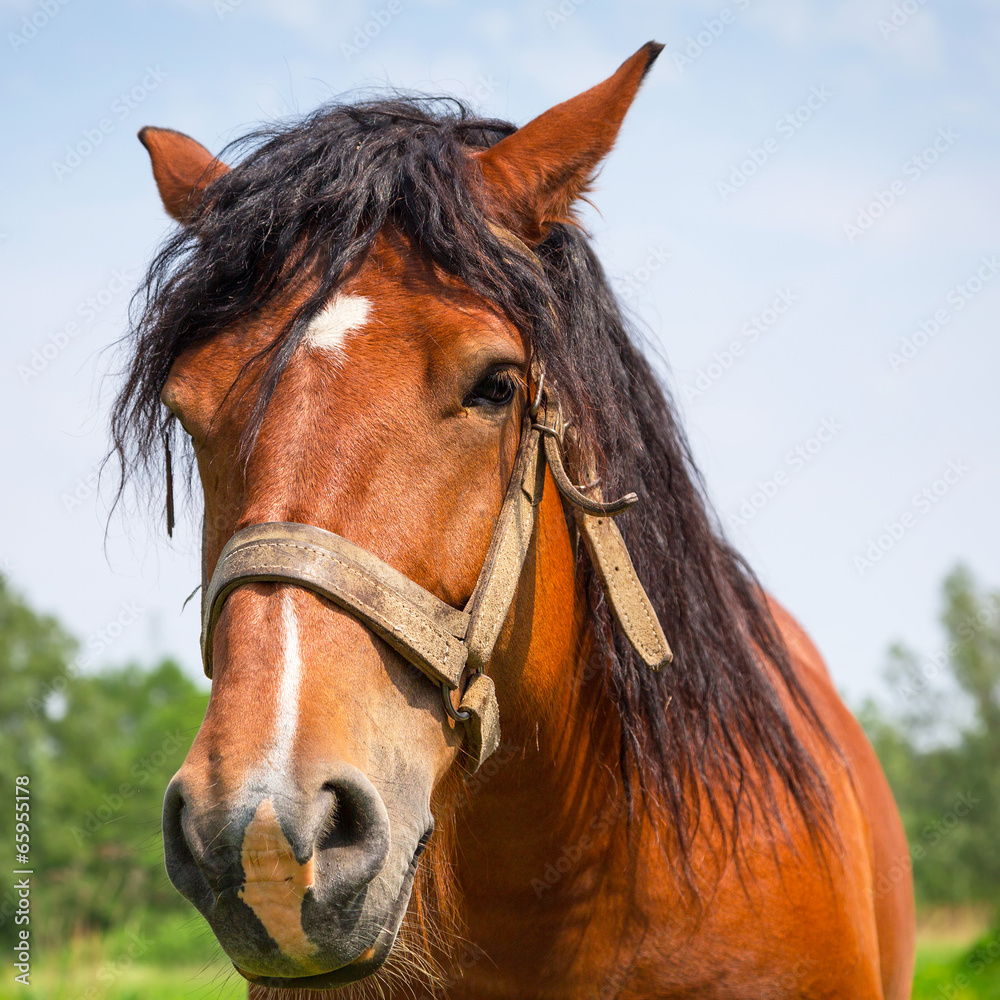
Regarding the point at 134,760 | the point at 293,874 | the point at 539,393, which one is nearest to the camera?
the point at 293,874

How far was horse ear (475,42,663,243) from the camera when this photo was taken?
2.34 metres

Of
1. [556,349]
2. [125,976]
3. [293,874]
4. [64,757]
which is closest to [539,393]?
[556,349]

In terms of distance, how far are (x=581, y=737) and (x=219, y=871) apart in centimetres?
115

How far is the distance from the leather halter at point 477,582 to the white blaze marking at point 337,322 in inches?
16.9

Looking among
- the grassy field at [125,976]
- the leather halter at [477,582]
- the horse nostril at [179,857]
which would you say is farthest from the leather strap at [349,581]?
the grassy field at [125,976]

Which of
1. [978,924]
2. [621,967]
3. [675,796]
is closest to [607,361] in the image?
[675,796]

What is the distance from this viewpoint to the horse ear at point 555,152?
92.0 inches

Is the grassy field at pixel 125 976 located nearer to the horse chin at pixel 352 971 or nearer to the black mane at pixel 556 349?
the black mane at pixel 556 349

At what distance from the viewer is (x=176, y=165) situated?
2.91 meters

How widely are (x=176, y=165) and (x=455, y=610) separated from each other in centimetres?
185

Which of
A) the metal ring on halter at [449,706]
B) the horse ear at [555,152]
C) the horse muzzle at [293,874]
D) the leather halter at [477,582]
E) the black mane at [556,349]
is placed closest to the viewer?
the horse muzzle at [293,874]

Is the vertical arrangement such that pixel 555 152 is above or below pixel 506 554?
A: above

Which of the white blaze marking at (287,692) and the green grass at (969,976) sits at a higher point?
the white blaze marking at (287,692)

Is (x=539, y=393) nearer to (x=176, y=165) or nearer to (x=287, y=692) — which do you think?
(x=287, y=692)
